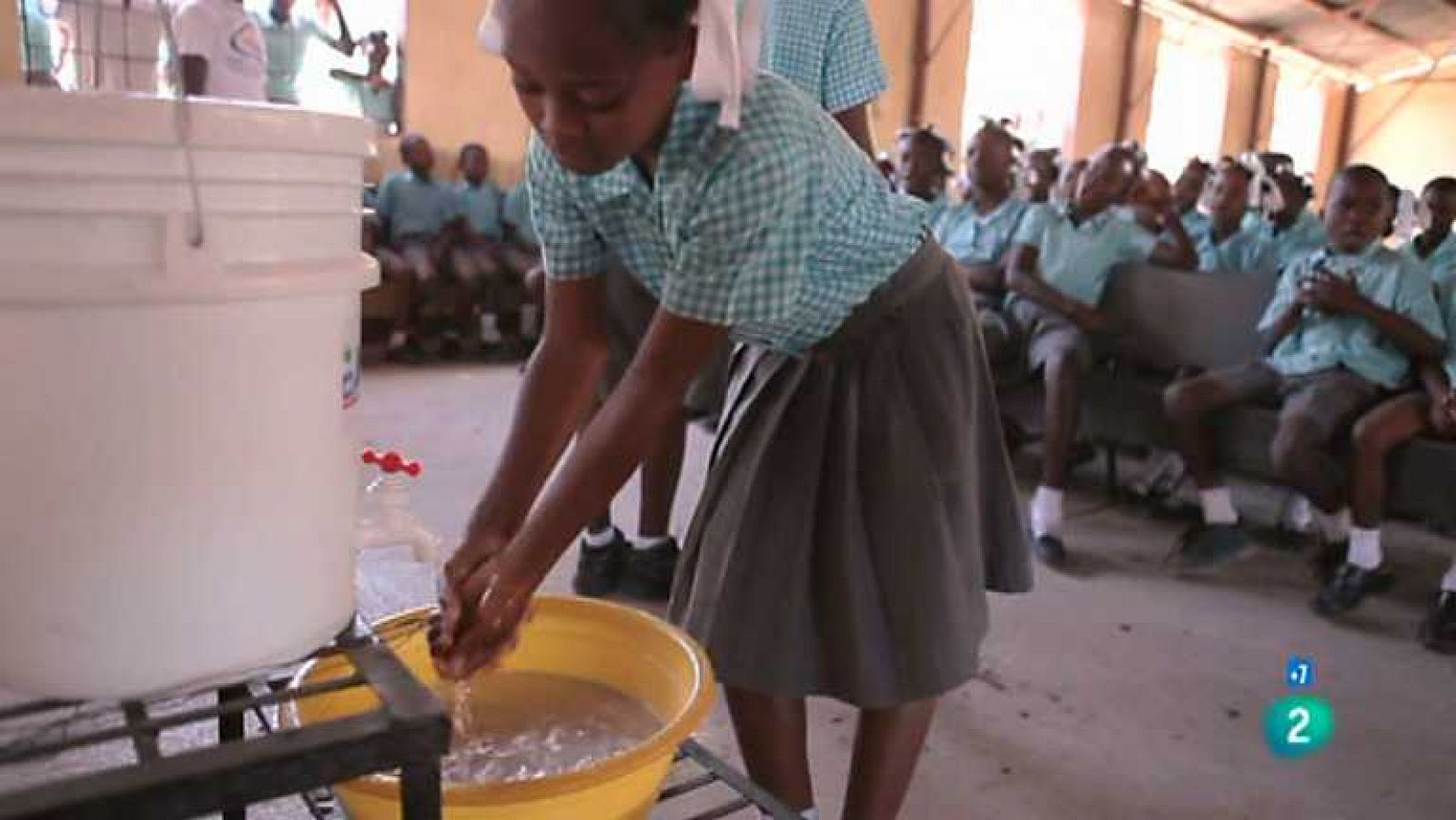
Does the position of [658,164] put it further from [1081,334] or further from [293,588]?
[1081,334]

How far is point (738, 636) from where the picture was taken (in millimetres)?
1188

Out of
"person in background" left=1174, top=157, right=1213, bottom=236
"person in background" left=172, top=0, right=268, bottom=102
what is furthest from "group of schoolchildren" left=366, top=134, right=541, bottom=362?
"person in background" left=1174, top=157, right=1213, bottom=236

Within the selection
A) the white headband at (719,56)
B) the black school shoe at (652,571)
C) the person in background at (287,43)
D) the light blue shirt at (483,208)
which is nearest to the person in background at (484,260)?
the light blue shirt at (483,208)

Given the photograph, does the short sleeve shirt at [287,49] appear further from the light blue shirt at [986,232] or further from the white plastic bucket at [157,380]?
the white plastic bucket at [157,380]

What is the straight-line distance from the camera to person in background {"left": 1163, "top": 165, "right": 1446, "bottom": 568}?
280cm

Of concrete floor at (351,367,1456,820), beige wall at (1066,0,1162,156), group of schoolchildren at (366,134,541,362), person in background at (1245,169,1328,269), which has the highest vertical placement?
beige wall at (1066,0,1162,156)

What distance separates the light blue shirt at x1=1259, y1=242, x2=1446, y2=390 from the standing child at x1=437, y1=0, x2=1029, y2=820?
1957 millimetres

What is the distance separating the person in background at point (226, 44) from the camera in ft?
9.29

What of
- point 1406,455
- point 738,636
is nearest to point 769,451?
point 738,636

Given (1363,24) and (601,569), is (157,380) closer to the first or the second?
(601,569)

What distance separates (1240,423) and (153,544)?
117 inches

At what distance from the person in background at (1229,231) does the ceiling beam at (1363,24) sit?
779 centimetres

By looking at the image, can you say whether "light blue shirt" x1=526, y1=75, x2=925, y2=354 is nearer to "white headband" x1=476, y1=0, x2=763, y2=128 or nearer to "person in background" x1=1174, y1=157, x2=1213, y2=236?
"white headband" x1=476, y1=0, x2=763, y2=128

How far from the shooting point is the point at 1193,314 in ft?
10.9
